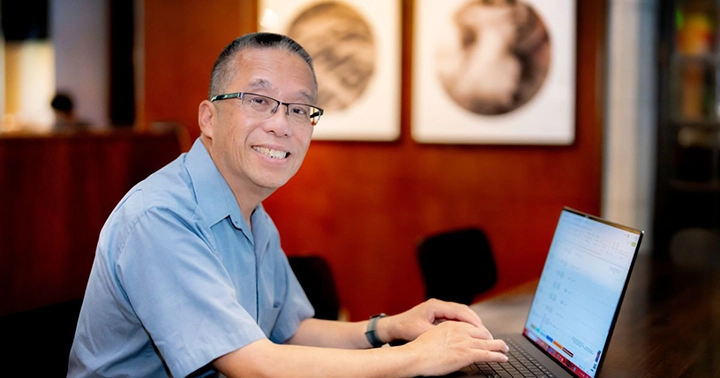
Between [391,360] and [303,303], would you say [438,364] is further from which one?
[303,303]

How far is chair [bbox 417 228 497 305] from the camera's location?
2723 mm

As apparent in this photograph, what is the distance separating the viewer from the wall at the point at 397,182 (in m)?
3.87

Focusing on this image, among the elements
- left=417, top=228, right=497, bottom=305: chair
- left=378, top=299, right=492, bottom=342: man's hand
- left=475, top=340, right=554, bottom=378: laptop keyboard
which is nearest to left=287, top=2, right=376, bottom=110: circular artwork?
left=417, top=228, right=497, bottom=305: chair

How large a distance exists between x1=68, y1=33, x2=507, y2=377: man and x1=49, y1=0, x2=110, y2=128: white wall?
276 inches

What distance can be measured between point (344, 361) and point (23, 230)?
8.65 feet

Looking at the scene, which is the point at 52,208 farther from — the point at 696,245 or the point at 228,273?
the point at 696,245

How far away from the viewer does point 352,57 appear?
4.32 metres

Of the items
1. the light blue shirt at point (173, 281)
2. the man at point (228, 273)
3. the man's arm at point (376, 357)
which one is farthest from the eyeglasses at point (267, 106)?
the man's arm at point (376, 357)

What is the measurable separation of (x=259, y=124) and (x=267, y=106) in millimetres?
49

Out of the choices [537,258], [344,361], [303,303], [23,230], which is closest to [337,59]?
[537,258]

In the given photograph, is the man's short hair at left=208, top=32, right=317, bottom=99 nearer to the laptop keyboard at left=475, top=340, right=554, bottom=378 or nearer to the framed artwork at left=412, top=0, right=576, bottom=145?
the laptop keyboard at left=475, top=340, right=554, bottom=378

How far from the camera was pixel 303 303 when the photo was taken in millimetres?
1961

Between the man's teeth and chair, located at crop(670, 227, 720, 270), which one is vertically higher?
the man's teeth

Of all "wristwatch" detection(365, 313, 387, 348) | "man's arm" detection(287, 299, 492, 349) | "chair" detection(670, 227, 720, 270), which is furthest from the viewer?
"chair" detection(670, 227, 720, 270)
